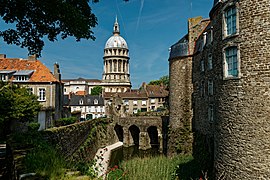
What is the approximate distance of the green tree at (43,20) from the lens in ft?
19.5

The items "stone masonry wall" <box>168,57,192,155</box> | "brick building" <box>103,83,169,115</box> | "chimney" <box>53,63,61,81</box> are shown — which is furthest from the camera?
"brick building" <box>103,83,169,115</box>

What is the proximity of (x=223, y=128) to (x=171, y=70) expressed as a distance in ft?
37.3

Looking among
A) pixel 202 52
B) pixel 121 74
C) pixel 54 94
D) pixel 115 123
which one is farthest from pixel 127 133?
pixel 121 74

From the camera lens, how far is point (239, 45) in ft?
27.4

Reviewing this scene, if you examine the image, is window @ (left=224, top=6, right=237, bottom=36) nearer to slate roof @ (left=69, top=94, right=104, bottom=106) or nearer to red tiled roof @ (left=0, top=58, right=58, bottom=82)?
red tiled roof @ (left=0, top=58, right=58, bottom=82)

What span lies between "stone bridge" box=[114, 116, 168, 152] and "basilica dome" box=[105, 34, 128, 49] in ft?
174

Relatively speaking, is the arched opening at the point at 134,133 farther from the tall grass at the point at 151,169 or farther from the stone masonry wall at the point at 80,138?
the tall grass at the point at 151,169

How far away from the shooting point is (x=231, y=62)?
885 cm

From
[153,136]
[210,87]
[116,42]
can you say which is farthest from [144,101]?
[210,87]

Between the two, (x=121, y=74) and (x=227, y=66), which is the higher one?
(x=121, y=74)

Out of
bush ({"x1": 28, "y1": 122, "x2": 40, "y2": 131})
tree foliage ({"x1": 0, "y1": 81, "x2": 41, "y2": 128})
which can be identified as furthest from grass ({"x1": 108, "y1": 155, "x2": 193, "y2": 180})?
bush ({"x1": 28, "y1": 122, "x2": 40, "y2": 131})

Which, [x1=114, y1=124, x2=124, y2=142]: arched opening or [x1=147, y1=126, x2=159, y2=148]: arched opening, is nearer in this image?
[x1=147, y1=126, x2=159, y2=148]: arched opening

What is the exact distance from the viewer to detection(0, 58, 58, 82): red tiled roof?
2514 centimetres

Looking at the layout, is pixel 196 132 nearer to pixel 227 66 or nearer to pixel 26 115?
pixel 227 66
